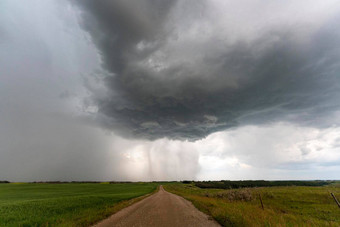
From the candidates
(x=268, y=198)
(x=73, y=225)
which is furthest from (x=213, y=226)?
(x=268, y=198)

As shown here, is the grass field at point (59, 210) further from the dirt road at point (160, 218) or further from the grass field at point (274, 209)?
the grass field at point (274, 209)

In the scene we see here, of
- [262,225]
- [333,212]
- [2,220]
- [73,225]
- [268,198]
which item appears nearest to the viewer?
[262,225]

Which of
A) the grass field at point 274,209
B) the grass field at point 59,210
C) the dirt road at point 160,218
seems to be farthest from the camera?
the grass field at point 59,210

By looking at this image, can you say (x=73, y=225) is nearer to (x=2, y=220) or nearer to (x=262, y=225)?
(x=2, y=220)

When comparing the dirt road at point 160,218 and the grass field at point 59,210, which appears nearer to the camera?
the dirt road at point 160,218

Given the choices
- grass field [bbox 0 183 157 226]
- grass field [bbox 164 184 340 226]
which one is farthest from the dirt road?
grass field [bbox 0 183 157 226]

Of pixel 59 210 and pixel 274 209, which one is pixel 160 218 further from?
pixel 274 209

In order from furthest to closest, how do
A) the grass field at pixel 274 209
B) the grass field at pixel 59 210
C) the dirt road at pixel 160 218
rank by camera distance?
the grass field at pixel 59 210 < the dirt road at pixel 160 218 < the grass field at pixel 274 209

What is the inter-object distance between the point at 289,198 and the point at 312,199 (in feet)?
11.0

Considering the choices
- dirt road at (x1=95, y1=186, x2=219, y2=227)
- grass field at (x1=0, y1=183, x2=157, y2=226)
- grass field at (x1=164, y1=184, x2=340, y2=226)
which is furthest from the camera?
grass field at (x1=0, y1=183, x2=157, y2=226)

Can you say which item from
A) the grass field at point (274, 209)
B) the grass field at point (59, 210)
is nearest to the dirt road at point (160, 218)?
the grass field at point (274, 209)

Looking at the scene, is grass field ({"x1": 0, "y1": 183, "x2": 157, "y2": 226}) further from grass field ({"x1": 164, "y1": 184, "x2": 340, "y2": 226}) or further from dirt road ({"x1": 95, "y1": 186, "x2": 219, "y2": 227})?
grass field ({"x1": 164, "y1": 184, "x2": 340, "y2": 226})

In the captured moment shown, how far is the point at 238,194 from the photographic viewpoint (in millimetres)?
34469

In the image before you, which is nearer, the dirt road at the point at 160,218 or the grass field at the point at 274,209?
the grass field at the point at 274,209
